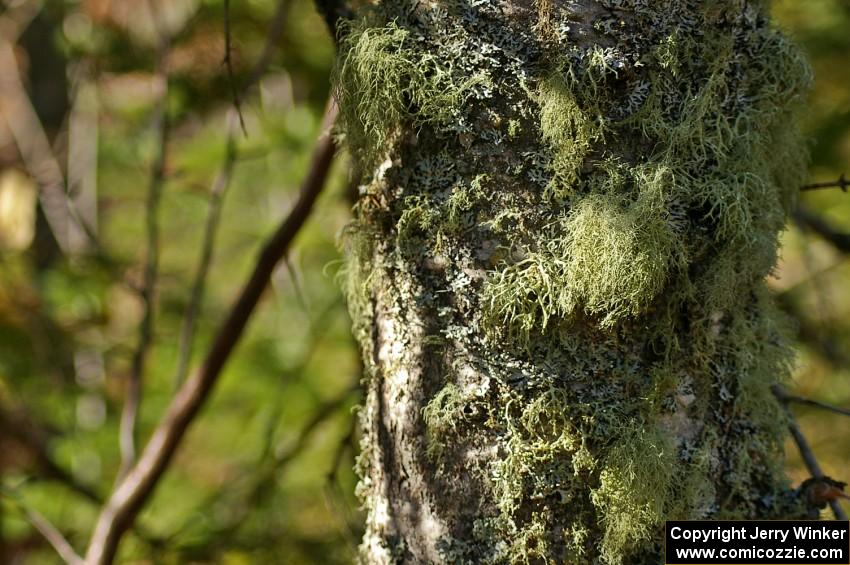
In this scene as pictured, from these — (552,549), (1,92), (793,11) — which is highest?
(1,92)

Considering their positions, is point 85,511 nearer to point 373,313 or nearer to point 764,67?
point 373,313

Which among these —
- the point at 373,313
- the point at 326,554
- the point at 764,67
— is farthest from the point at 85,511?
the point at 764,67

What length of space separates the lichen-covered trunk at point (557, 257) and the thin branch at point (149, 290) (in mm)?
1082

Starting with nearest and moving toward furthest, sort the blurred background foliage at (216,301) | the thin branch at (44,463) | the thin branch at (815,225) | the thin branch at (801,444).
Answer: the thin branch at (801,444) < the thin branch at (815,225) < the thin branch at (44,463) < the blurred background foliage at (216,301)

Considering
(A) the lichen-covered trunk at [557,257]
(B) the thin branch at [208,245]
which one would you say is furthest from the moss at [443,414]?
(B) the thin branch at [208,245]

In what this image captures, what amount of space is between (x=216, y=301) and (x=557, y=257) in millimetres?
2564

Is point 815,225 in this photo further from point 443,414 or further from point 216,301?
point 216,301

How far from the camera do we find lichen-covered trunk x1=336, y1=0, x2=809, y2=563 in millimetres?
852

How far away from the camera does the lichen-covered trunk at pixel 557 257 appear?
85 centimetres

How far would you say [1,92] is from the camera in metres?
4.05

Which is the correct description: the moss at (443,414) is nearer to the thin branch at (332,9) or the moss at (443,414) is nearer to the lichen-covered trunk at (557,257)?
the lichen-covered trunk at (557,257)

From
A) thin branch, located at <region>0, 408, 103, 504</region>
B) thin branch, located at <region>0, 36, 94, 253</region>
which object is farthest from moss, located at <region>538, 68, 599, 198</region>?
thin branch, located at <region>0, 36, 94, 253</region>

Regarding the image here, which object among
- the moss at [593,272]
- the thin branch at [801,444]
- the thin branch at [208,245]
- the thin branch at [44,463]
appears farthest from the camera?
the thin branch at [44,463]

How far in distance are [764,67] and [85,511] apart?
2.54 m
